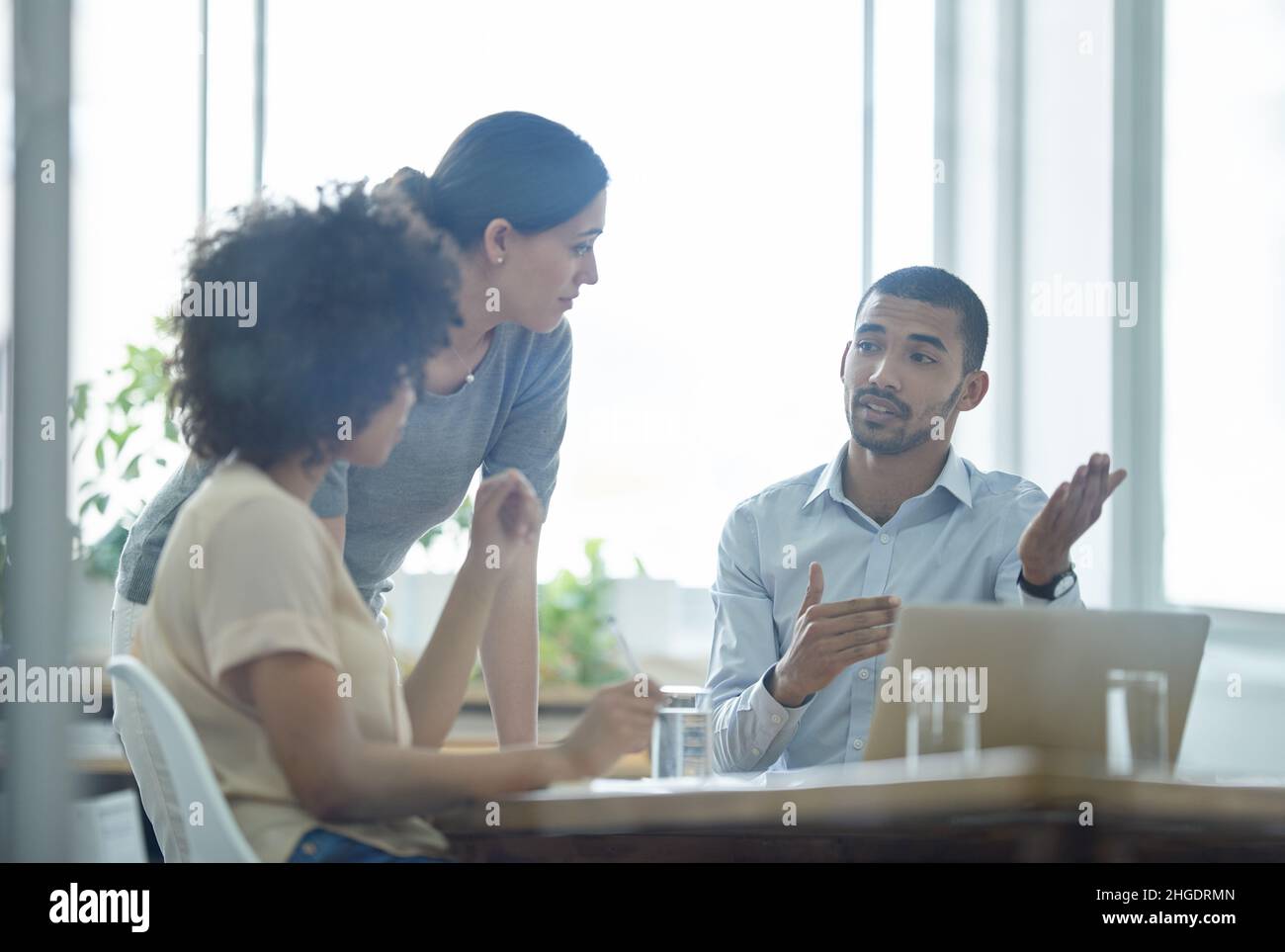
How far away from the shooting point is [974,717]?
125cm

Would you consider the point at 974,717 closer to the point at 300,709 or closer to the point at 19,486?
the point at 300,709

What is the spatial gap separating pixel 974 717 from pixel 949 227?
2218mm

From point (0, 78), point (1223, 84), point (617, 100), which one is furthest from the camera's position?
point (617, 100)

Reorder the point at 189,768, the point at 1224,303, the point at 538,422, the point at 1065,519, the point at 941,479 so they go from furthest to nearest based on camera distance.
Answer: the point at 1224,303 < the point at 941,479 < the point at 538,422 < the point at 1065,519 < the point at 189,768

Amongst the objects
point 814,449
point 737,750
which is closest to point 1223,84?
point 814,449

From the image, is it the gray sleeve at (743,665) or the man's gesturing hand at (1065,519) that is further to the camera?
the gray sleeve at (743,665)

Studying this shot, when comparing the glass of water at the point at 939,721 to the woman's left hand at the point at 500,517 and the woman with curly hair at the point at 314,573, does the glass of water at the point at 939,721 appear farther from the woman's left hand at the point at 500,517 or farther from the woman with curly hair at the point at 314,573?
the woman's left hand at the point at 500,517

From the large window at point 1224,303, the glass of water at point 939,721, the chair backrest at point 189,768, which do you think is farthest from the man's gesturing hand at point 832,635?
the large window at point 1224,303

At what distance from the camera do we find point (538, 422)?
70.8 inches

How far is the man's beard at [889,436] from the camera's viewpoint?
1.98 meters

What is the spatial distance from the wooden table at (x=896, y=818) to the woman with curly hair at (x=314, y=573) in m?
0.05

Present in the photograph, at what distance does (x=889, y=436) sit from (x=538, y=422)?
1.92ft

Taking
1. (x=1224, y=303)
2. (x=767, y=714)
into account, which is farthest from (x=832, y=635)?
(x=1224, y=303)

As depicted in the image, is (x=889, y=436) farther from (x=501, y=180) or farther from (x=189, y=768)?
(x=189, y=768)
